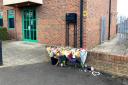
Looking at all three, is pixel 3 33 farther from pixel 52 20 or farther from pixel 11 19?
pixel 52 20

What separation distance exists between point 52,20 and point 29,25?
2150 millimetres

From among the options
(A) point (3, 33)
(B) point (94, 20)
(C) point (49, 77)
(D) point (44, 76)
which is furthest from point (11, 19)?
(C) point (49, 77)

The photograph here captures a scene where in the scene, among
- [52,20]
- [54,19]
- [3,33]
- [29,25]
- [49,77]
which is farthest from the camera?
[3,33]

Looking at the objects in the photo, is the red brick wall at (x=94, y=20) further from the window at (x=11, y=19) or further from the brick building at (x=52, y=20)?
the window at (x=11, y=19)

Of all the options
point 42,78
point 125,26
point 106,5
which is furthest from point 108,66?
point 125,26

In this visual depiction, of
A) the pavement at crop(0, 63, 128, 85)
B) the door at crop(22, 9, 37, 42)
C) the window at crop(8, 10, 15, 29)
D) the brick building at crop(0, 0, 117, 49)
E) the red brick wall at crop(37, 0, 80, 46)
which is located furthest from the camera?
the window at crop(8, 10, 15, 29)

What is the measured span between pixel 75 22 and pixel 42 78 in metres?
5.03

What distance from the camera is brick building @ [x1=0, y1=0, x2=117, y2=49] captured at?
10367 mm

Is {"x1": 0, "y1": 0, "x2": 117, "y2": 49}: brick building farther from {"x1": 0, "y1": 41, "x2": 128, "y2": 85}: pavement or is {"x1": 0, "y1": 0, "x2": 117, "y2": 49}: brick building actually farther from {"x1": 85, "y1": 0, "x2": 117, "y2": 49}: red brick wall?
{"x1": 0, "y1": 41, "x2": 128, "y2": 85}: pavement

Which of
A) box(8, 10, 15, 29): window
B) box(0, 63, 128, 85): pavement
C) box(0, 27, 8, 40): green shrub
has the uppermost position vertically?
box(8, 10, 15, 29): window

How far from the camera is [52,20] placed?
1160 cm

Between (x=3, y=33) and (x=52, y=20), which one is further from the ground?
(x=52, y=20)

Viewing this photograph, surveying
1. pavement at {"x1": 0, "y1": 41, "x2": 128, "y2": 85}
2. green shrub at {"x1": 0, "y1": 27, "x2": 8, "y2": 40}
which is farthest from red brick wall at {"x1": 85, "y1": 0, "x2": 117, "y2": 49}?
green shrub at {"x1": 0, "y1": 27, "x2": 8, "y2": 40}

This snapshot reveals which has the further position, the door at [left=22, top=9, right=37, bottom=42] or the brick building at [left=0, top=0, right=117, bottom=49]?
the door at [left=22, top=9, right=37, bottom=42]
